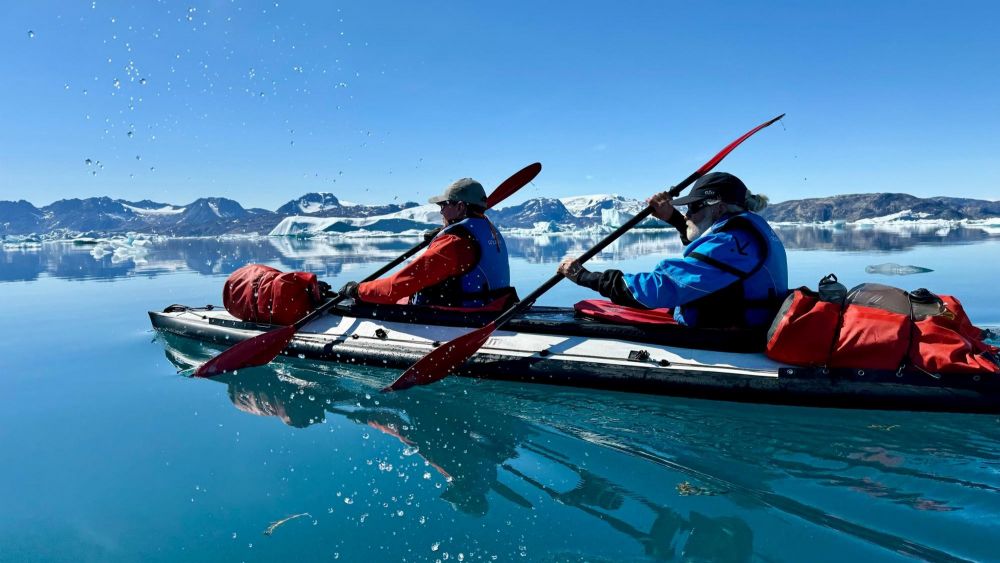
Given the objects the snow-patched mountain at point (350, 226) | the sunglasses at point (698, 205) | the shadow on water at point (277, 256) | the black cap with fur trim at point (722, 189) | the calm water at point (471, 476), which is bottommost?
the calm water at point (471, 476)

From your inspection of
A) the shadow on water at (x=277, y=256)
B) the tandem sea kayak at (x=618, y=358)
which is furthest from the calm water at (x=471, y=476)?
the shadow on water at (x=277, y=256)

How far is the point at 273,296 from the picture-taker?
7.59 m

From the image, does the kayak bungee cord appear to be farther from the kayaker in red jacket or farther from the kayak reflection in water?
the kayaker in red jacket

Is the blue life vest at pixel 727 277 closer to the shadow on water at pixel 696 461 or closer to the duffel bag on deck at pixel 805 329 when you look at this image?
the duffel bag on deck at pixel 805 329

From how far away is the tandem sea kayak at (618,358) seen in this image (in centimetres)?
454

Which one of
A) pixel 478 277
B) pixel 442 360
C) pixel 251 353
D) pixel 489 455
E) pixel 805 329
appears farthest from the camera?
pixel 251 353

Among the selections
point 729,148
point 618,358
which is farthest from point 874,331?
point 729,148

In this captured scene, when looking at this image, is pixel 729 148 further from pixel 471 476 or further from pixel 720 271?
pixel 471 476

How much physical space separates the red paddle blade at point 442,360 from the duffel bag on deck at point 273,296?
247 cm

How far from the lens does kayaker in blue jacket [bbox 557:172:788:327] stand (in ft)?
16.4

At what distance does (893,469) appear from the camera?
3.72 m

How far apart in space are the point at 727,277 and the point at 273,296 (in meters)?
5.60

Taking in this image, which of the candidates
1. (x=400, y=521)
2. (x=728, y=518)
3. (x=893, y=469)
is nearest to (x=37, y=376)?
(x=400, y=521)

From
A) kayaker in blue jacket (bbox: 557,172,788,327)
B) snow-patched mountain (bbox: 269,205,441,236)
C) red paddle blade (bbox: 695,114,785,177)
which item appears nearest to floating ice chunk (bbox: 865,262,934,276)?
red paddle blade (bbox: 695,114,785,177)
